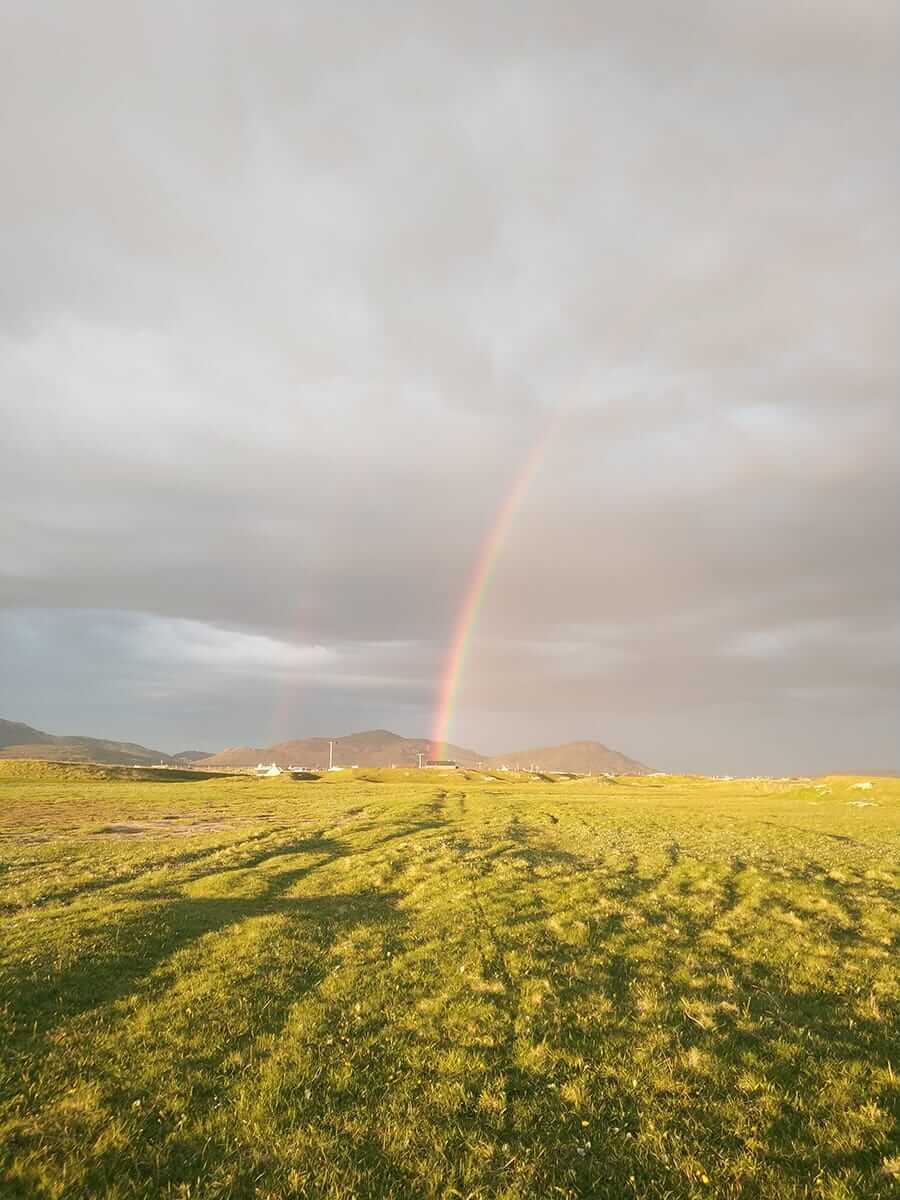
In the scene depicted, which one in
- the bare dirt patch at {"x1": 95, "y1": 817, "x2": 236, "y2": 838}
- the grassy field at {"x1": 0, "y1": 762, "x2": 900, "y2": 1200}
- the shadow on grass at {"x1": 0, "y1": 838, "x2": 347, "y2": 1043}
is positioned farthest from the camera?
the bare dirt patch at {"x1": 95, "y1": 817, "x2": 236, "y2": 838}

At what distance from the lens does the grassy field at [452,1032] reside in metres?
9.79

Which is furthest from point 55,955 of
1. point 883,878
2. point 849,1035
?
point 883,878

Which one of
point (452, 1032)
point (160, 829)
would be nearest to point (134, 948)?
point (452, 1032)

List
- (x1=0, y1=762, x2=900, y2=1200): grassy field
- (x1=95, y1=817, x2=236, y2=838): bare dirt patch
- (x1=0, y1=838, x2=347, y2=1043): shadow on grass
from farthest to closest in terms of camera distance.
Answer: (x1=95, y1=817, x2=236, y2=838): bare dirt patch, (x1=0, y1=838, x2=347, y2=1043): shadow on grass, (x1=0, y1=762, x2=900, y2=1200): grassy field

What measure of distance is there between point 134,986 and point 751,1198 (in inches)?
586

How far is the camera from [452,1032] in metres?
14.2

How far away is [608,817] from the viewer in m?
62.2

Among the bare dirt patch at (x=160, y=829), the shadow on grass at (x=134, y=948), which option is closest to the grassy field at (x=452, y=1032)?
the shadow on grass at (x=134, y=948)

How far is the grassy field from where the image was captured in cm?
979

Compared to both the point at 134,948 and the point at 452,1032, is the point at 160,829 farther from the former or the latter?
the point at 452,1032

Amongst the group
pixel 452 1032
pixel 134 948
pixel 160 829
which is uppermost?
pixel 452 1032

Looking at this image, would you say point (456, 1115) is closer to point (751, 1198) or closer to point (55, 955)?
point (751, 1198)

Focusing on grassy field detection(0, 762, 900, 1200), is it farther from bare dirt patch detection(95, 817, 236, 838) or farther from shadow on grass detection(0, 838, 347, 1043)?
bare dirt patch detection(95, 817, 236, 838)

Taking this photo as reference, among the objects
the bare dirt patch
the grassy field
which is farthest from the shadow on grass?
the bare dirt patch
